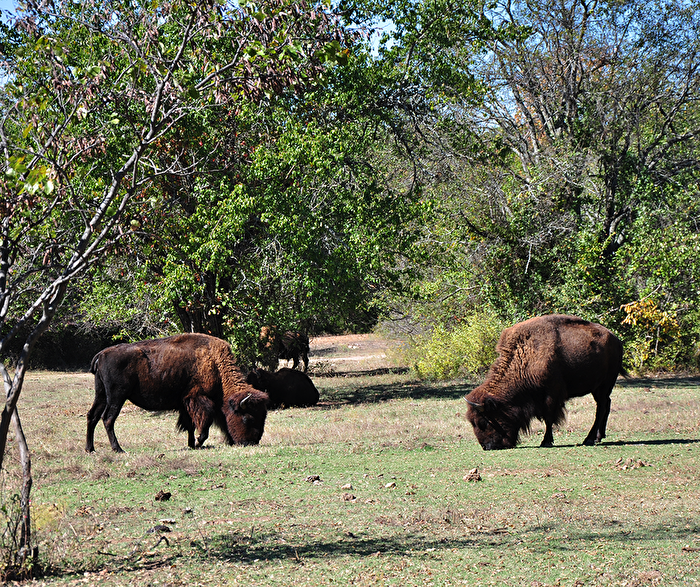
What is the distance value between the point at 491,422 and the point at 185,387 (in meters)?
5.56

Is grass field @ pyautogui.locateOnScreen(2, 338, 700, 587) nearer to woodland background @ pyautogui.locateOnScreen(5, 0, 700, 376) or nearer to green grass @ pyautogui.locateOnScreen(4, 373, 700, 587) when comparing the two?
green grass @ pyautogui.locateOnScreen(4, 373, 700, 587)

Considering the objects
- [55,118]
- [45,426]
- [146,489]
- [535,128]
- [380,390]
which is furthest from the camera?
[535,128]

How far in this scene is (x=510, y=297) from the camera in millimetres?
26484

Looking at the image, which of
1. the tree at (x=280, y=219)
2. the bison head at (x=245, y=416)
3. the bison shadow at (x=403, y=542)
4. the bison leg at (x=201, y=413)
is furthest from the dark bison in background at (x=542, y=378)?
the tree at (x=280, y=219)

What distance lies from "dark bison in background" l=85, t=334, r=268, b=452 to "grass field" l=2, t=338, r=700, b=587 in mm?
575

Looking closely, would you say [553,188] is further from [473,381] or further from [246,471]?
[246,471]

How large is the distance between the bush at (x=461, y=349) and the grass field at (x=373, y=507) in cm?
1036

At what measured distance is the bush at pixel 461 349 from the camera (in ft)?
87.3

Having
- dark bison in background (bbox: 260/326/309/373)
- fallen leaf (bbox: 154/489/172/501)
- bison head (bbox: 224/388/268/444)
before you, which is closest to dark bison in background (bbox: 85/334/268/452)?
bison head (bbox: 224/388/268/444)

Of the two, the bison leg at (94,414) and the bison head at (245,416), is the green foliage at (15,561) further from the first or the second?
the bison head at (245,416)

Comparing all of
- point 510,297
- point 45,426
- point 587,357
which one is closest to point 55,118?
point 587,357

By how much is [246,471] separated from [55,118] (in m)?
5.69

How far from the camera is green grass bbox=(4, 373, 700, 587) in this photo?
605 centimetres

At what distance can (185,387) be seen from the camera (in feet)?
44.3
